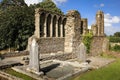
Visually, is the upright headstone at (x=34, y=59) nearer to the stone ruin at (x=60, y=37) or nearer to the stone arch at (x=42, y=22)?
the stone ruin at (x=60, y=37)

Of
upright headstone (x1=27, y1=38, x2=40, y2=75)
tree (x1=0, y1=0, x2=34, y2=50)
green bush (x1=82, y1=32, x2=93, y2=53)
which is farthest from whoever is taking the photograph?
tree (x1=0, y1=0, x2=34, y2=50)

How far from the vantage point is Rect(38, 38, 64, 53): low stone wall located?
20.3 metres

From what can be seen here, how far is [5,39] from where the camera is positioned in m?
28.2

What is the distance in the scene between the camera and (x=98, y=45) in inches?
902

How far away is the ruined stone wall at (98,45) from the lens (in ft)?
70.6

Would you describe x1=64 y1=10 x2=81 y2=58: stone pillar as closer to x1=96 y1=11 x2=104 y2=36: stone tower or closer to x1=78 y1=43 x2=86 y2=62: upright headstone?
Answer: x1=78 y1=43 x2=86 y2=62: upright headstone

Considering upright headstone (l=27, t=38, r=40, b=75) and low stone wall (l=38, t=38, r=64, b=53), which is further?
low stone wall (l=38, t=38, r=64, b=53)

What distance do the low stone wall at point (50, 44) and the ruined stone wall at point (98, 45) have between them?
4.37 m

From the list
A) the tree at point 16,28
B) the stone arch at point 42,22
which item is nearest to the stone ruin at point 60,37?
the stone arch at point 42,22

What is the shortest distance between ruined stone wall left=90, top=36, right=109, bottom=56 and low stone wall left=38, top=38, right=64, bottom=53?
437 cm

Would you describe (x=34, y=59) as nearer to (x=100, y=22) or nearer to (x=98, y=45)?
(x=98, y=45)

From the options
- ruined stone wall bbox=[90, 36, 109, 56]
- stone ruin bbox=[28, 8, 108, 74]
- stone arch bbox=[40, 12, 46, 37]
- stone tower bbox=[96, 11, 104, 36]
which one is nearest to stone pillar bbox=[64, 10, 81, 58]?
stone ruin bbox=[28, 8, 108, 74]

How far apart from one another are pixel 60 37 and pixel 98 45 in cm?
515

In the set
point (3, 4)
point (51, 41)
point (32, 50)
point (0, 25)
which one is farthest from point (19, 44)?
point (32, 50)
